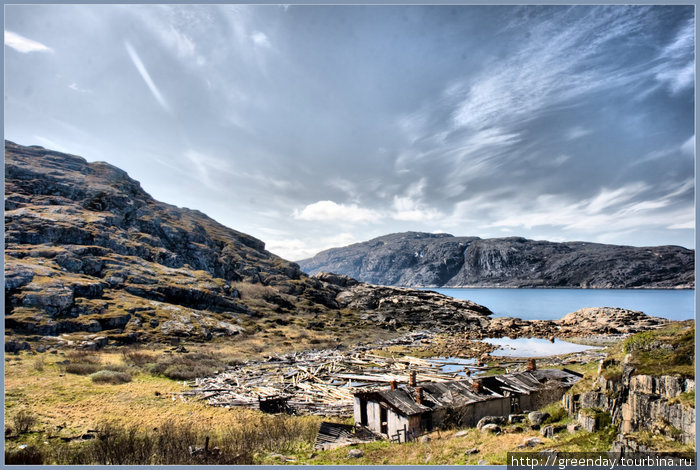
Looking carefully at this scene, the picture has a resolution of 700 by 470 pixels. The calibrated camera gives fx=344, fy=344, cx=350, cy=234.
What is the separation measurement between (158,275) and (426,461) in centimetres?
8785

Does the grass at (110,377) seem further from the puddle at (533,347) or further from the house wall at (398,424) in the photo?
the puddle at (533,347)

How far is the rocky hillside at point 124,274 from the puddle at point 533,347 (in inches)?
1226

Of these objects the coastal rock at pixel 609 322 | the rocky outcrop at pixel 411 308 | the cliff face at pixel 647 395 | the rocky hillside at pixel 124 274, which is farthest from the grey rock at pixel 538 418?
the rocky outcrop at pixel 411 308

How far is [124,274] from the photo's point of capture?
7912 centimetres

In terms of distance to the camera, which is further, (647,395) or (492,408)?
(492,408)

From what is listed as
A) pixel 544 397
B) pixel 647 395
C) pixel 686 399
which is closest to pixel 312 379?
pixel 544 397

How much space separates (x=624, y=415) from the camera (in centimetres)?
1180

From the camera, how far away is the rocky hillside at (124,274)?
188ft

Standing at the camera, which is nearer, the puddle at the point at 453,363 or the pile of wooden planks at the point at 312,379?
the pile of wooden planks at the point at 312,379

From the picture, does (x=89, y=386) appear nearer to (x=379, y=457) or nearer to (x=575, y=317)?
(x=379, y=457)

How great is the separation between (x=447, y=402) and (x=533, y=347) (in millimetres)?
48330

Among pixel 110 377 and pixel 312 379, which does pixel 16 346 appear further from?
pixel 312 379

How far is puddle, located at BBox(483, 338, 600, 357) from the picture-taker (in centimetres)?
5366

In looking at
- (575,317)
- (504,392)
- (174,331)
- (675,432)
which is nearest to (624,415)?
(675,432)
